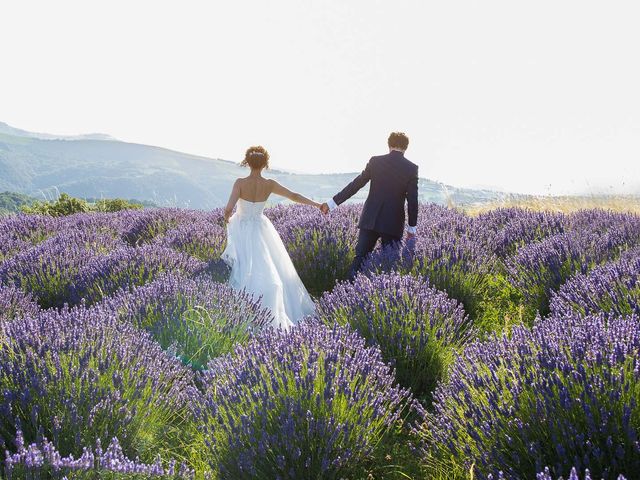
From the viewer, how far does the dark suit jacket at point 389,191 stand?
575 centimetres

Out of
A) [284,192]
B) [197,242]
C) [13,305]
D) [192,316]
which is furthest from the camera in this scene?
[197,242]

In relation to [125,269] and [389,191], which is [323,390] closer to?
[125,269]

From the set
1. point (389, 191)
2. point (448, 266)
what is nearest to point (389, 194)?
point (389, 191)

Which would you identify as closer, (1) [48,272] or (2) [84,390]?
(2) [84,390]

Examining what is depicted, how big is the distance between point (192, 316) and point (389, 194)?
2.72 metres

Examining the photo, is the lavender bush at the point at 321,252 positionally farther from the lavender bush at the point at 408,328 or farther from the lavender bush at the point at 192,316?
the lavender bush at the point at 408,328

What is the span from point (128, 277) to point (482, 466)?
3.62m

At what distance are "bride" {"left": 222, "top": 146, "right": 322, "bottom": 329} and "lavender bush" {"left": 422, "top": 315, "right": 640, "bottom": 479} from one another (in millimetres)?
2930

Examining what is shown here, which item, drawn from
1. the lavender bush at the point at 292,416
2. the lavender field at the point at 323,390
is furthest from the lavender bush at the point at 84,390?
the lavender bush at the point at 292,416

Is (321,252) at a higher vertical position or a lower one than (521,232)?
lower

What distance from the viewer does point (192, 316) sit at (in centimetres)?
373

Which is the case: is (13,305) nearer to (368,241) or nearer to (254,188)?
(254,188)

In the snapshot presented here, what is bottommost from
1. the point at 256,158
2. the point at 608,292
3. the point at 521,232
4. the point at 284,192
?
the point at 608,292

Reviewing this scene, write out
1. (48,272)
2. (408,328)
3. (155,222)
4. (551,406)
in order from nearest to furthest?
(551,406), (408,328), (48,272), (155,222)
